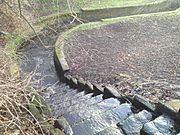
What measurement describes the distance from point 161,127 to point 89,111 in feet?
4.60

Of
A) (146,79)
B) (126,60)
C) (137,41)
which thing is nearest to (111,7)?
(137,41)

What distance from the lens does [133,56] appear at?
8000 mm

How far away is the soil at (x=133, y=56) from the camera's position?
6268 mm

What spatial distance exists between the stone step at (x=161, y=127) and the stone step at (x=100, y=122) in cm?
64

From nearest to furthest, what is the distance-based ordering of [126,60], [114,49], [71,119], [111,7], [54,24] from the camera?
[71,119] < [126,60] < [114,49] < [54,24] < [111,7]

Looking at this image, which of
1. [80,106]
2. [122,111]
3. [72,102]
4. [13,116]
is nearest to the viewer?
[13,116]

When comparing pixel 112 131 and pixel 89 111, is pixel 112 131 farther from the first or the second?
pixel 89 111

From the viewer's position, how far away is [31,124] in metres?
3.44

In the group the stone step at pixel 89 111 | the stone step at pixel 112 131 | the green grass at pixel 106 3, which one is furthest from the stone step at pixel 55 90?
the green grass at pixel 106 3

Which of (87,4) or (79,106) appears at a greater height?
(87,4)

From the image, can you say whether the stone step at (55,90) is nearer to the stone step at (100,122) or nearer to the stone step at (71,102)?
the stone step at (71,102)

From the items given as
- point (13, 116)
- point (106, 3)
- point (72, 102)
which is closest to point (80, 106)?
point (72, 102)

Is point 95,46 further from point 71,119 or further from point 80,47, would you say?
point 71,119

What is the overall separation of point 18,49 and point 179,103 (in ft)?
20.9
